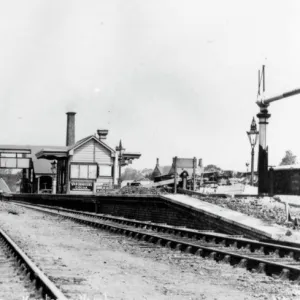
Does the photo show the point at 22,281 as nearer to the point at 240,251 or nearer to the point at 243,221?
the point at 240,251

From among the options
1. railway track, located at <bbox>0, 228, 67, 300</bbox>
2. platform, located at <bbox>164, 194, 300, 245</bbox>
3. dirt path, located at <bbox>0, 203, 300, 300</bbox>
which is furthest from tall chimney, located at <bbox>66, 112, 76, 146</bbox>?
railway track, located at <bbox>0, 228, 67, 300</bbox>

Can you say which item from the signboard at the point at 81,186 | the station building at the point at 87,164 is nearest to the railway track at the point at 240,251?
the station building at the point at 87,164

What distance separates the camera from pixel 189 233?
14219mm

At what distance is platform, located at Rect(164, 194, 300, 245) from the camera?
12212 mm

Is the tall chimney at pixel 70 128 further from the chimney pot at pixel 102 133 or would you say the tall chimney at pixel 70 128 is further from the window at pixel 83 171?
the window at pixel 83 171

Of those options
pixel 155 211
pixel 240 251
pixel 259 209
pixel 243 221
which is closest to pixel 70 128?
pixel 155 211

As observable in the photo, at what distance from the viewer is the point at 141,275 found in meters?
8.40

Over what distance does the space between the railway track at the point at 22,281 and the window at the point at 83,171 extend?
34.5 metres

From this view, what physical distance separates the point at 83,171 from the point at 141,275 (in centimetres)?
3686

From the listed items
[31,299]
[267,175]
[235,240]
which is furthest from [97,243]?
[31,299]

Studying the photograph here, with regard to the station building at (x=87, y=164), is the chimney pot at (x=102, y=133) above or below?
above

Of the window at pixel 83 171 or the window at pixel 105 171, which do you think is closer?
the window at pixel 83 171

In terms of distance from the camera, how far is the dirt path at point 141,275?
6938mm

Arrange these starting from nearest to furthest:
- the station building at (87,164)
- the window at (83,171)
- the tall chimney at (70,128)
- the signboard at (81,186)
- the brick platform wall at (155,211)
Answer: the brick platform wall at (155,211) → the signboard at (81,186) → the station building at (87,164) → the window at (83,171) → the tall chimney at (70,128)
